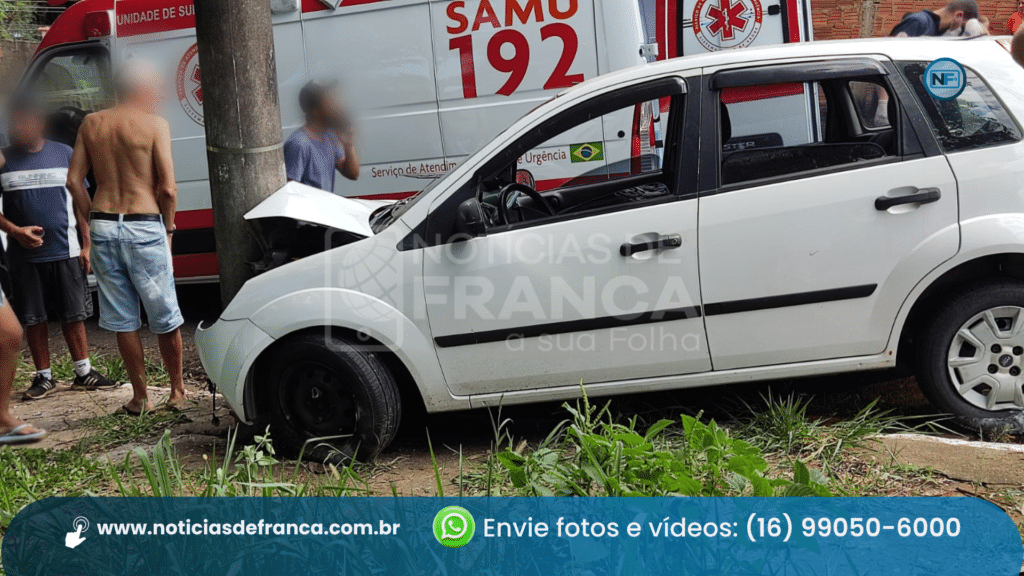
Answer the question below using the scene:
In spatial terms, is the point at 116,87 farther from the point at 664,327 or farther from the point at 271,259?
the point at 664,327

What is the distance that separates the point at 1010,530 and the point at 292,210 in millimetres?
3024

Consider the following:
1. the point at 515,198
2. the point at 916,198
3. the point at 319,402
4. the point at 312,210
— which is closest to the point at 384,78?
the point at 312,210

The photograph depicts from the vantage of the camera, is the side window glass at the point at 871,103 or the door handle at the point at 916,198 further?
the side window glass at the point at 871,103

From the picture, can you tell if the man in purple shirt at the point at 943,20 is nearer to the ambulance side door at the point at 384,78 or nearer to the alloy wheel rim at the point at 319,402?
the ambulance side door at the point at 384,78

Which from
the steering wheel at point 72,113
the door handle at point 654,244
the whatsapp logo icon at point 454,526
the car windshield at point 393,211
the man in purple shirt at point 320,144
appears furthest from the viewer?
the steering wheel at point 72,113

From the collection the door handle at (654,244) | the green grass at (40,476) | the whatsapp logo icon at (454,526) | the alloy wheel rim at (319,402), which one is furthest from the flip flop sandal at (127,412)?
the door handle at (654,244)

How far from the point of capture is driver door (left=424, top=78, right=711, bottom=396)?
399cm

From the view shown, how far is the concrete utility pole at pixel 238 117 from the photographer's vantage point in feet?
14.7

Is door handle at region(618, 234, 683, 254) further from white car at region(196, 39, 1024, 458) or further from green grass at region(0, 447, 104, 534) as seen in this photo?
green grass at region(0, 447, 104, 534)

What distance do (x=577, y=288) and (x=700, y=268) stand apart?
0.49 meters

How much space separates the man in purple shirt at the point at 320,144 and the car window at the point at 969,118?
3.49 metres

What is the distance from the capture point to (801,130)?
450cm

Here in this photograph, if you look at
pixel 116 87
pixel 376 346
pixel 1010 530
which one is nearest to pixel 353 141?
pixel 116 87

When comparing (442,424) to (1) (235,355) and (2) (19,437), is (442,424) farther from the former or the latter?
(2) (19,437)
